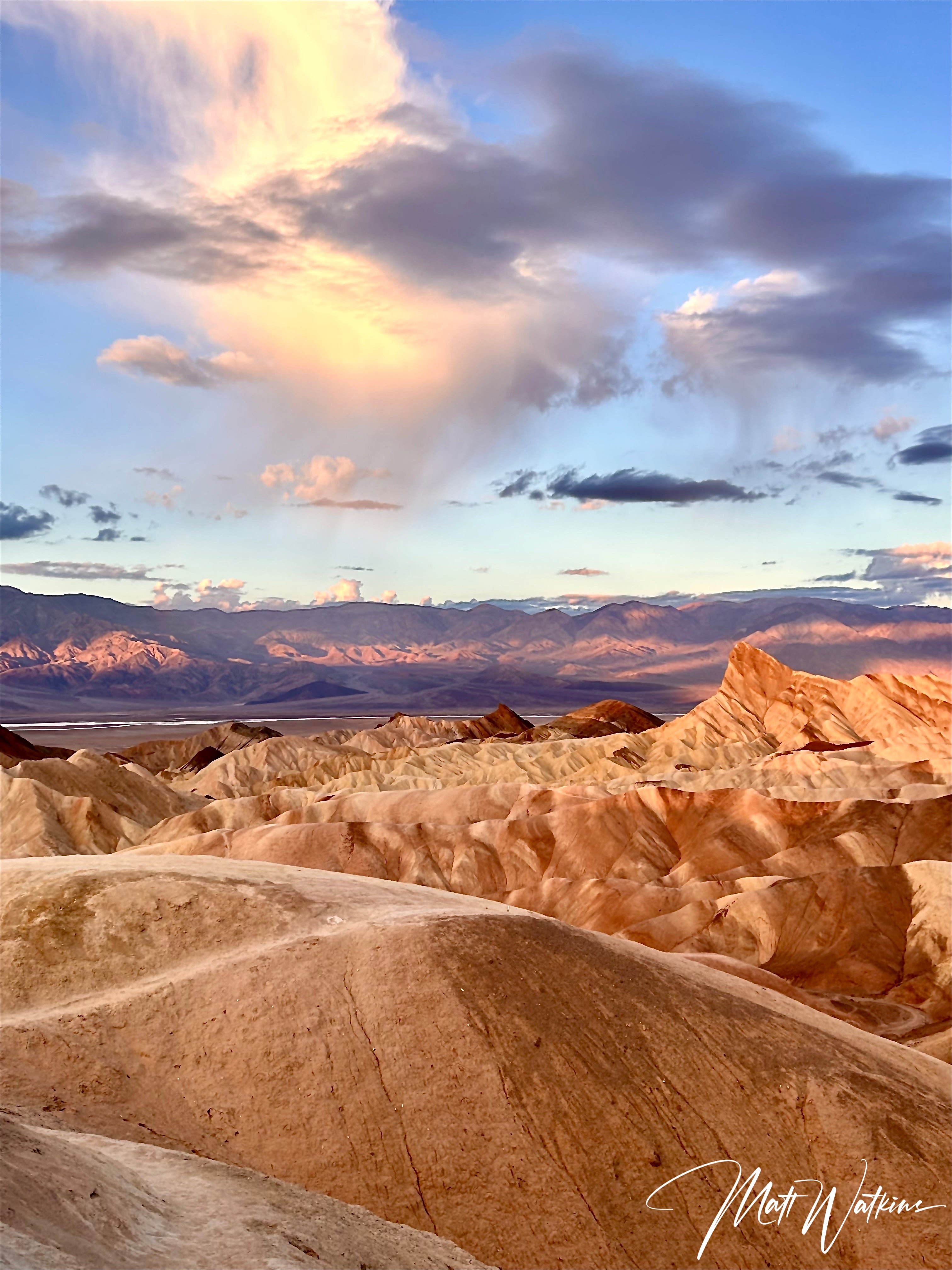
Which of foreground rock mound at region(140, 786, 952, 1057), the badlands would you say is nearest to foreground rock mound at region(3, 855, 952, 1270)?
the badlands

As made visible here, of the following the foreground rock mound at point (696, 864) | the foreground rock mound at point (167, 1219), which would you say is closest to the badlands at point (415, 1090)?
the foreground rock mound at point (167, 1219)

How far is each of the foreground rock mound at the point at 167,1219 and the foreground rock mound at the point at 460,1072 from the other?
12.0 feet

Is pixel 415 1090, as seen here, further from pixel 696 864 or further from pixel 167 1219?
pixel 696 864

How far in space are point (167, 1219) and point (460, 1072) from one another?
382 inches

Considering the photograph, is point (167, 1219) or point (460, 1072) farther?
point (460, 1072)

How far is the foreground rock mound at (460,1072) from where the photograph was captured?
19.9m

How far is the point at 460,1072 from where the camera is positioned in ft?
72.6

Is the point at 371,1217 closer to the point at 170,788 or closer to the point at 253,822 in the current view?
the point at 253,822

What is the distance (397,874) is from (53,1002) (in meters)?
35.4

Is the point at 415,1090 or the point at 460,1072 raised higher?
the point at 460,1072

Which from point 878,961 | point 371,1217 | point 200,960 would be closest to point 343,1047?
point 200,960
